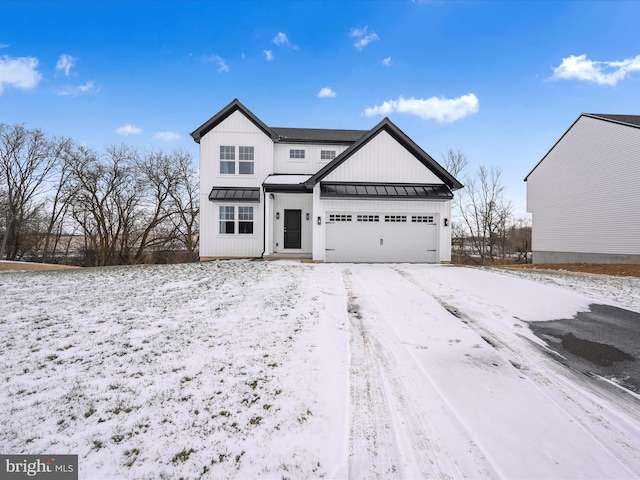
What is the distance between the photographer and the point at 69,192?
2752 centimetres

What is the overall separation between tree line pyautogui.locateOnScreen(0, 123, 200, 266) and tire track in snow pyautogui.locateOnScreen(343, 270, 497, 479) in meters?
25.4

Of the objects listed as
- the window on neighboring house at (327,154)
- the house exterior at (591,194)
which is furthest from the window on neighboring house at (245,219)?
the house exterior at (591,194)

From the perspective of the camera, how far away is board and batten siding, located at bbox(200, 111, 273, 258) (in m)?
15.0

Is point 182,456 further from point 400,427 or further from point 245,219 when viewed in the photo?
point 245,219

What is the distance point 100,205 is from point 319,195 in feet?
76.6

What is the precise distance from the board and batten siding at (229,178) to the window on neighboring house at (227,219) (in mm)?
220

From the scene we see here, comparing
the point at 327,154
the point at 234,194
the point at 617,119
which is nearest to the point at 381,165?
the point at 327,154

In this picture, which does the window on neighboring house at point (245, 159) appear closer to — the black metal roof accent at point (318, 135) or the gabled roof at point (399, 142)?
the black metal roof accent at point (318, 135)

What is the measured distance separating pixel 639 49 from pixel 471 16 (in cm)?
968

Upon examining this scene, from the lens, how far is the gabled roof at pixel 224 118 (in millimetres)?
14945

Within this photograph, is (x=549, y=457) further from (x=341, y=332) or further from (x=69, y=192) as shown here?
(x=69, y=192)

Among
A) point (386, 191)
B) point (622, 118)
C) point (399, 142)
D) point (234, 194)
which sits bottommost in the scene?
point (386, 191)

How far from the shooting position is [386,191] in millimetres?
13078

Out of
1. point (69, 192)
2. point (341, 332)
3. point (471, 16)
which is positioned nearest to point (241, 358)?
point (341, 332)
